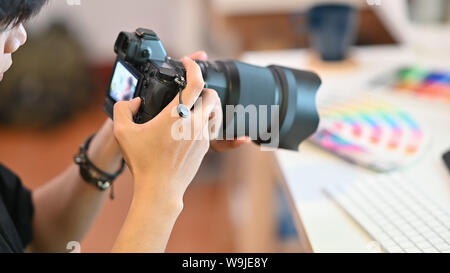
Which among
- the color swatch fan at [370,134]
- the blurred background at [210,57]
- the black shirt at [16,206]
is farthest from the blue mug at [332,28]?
the black shirt at [16,206]

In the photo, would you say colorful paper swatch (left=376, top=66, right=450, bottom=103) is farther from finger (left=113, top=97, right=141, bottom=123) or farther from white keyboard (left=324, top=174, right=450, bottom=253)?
finger (left=113, top=97, right=141, bottom=123)

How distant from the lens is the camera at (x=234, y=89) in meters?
0.52

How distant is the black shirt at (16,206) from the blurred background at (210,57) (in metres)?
0.09

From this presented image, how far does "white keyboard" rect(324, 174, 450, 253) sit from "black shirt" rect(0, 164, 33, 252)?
17.3 inches

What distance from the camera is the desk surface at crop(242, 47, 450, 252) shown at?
59cm

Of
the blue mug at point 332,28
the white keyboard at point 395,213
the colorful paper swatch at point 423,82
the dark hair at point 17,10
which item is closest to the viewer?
the dark hair at point 17,10

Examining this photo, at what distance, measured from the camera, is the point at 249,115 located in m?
0.61

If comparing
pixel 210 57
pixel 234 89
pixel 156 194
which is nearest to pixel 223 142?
pixel 234 89

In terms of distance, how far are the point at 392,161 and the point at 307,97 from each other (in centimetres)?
20

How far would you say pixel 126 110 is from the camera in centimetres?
51

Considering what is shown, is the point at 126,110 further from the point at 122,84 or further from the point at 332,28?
the point at 332,28

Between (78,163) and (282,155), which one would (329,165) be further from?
(78,163)

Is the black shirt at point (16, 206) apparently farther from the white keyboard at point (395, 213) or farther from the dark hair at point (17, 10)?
the white keyboard at point (395, 213)

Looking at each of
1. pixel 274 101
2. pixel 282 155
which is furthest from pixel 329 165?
pixel 274 101
